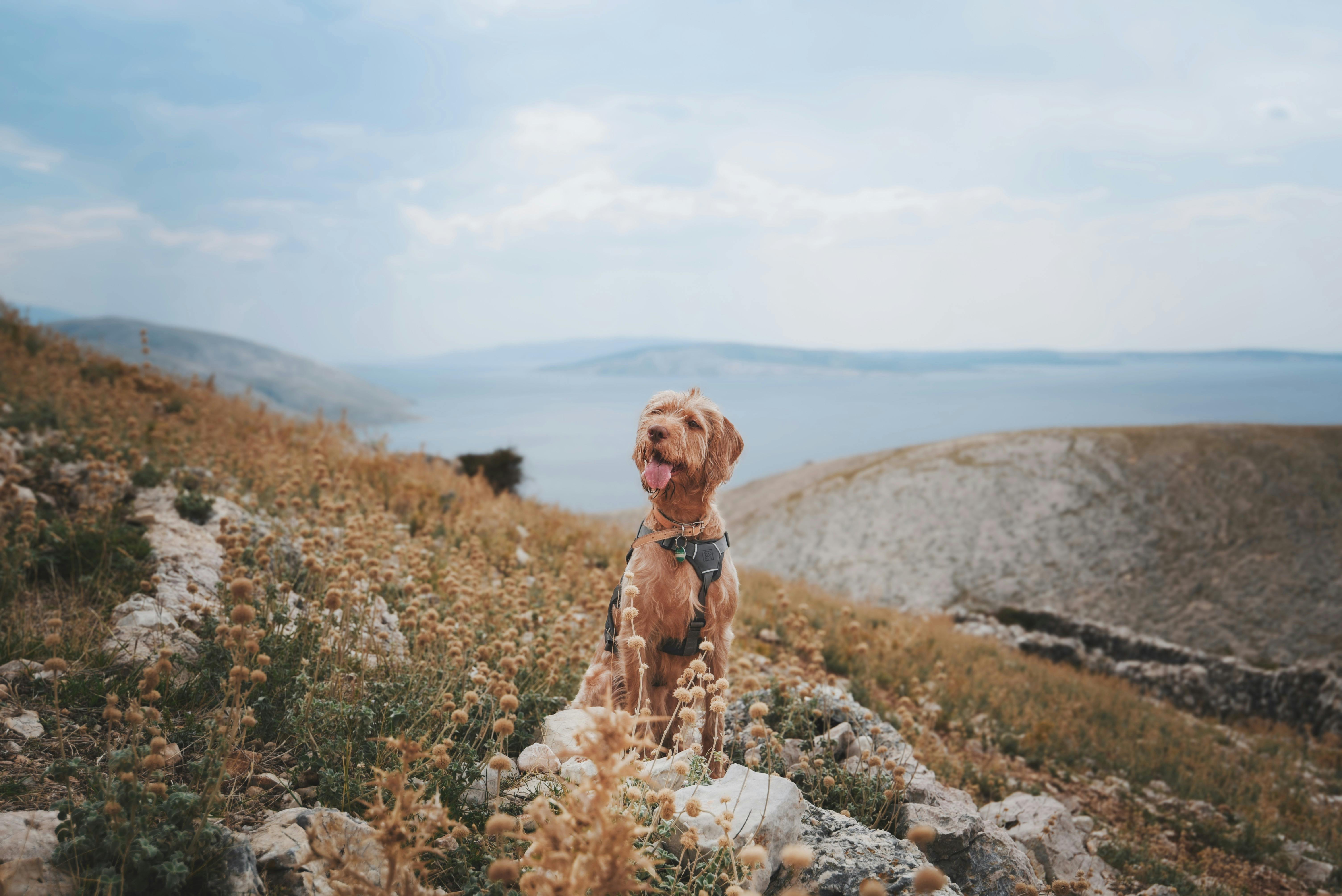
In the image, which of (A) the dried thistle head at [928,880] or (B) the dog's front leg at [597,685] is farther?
(B) the dog's front leg at [597,685]

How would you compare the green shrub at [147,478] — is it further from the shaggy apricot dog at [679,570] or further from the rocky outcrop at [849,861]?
the rocky outcrop at [849,861]

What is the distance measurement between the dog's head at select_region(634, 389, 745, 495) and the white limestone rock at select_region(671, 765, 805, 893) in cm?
144

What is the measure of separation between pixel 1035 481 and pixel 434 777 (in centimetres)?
2297

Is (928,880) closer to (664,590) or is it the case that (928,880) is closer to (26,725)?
(664,590)

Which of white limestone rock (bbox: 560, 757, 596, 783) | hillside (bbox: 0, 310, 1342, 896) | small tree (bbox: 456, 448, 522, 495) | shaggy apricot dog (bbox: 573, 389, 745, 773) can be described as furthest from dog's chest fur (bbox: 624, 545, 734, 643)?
small tree (bbox: 456, 448, 522, 495)

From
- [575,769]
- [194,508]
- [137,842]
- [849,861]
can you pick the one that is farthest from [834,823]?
[194,508]

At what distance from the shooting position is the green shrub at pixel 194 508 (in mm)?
5887

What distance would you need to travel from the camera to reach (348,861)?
6.76 ft

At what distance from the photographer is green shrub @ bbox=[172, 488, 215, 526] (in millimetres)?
5887

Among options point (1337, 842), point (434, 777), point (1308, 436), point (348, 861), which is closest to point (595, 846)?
point (348, 861)

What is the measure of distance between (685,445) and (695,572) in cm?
77

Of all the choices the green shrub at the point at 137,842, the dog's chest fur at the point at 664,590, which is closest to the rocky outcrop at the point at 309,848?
the green shrub at the point at 137,842

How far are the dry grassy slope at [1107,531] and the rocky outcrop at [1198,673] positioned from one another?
71.0 inches

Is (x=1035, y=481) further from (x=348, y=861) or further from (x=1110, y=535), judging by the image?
(x=348, y=861)
